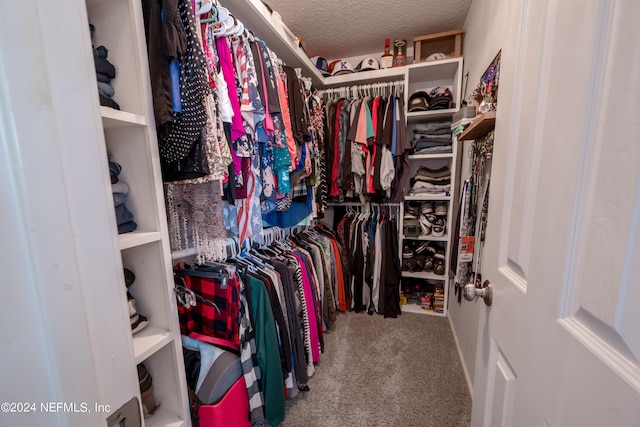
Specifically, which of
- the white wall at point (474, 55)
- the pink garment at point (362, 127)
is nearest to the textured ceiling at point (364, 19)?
the white wall at point (474, 55)

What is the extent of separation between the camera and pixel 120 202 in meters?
0.82

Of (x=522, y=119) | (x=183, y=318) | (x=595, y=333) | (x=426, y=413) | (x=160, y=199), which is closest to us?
(x=595, y=333)

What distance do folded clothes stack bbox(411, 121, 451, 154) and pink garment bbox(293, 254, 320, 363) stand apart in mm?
1469

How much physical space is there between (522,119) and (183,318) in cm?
140

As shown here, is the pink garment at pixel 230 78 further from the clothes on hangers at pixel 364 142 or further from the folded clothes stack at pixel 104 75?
the clothes on hangers at pixel 364 142

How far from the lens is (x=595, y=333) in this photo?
36cm

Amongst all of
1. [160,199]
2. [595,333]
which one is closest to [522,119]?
[595,333]

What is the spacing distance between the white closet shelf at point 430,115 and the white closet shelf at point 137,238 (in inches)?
82.9

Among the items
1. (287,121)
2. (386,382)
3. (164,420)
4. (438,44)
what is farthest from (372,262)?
(438,44)

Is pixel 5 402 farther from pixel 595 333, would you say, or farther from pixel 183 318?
pixel 183 318

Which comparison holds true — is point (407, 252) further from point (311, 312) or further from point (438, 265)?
point (311, 312)

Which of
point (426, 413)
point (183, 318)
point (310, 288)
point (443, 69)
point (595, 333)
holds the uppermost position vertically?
point (443, 69)

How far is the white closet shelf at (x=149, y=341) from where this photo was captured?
78 centimetres

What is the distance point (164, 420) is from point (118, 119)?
3.45 feet
